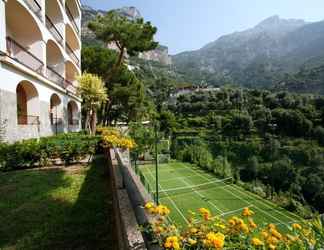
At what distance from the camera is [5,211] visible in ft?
12.2

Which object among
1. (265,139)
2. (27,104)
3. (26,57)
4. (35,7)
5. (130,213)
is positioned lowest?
(265,139)

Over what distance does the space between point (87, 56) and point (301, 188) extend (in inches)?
814

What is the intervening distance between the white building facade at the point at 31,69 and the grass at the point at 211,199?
6.65m

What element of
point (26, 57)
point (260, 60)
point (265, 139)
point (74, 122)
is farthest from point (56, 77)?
point (260, 60)

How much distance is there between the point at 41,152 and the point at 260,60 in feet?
382

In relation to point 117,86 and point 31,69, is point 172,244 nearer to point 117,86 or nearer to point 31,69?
point 31,69

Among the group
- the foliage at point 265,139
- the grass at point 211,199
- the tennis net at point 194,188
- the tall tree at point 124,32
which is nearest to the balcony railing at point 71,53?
the tall tree at point 124,32

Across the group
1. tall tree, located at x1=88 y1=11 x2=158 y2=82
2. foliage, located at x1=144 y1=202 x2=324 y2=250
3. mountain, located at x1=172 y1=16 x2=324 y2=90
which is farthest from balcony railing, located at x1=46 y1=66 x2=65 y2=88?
mountain, located at x1=172 y1=16 x2=324 y2=90

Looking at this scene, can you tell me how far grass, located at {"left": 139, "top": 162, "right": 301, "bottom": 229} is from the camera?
11.5 metres

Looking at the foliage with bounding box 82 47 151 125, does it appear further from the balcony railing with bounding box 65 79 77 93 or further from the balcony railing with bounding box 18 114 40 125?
the balcony railing with bounding box 18 114 40 125

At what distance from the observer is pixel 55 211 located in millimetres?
3711

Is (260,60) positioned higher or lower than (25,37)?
higher

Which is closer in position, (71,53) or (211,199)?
(211,199)

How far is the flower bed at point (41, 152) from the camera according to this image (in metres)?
6.48
